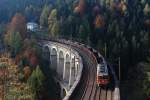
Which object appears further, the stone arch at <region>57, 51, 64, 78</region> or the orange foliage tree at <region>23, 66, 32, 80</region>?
the stone arch at <region>57, 51, 64, 78</region>

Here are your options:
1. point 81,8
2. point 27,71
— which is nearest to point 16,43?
point 27,71

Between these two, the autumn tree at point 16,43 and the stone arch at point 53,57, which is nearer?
the autumn tree at point 16,43

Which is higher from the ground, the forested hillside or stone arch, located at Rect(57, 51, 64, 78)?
the forested hillside

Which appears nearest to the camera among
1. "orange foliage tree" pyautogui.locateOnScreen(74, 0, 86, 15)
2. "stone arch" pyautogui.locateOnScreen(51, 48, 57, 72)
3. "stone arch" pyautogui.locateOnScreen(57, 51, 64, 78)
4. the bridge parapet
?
the bridge parapet

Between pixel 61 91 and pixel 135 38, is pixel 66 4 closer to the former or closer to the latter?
pixel 135 38

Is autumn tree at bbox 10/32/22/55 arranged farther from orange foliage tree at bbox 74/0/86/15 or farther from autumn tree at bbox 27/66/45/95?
orange foliage tree at bbox 74/0/86/15

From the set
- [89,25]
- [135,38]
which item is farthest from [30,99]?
[89,25]

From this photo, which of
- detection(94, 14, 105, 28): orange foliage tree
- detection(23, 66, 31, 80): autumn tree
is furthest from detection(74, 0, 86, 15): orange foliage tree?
detection(23, 66, 31, 80): autumn tree

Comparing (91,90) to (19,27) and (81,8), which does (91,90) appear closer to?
(19,27)

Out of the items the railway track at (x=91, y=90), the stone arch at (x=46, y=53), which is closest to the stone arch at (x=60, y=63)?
the stone arch at (x=46, y=53)

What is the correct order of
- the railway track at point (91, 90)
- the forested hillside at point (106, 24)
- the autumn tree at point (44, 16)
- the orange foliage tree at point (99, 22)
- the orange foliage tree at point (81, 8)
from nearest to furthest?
the railway track at point (91, 90), the forested hillside at point (106, 24), the orange foliage tree at point (99, 22), the orange foliage tree at point (81, 8), the autumn tree at point (44, 16)

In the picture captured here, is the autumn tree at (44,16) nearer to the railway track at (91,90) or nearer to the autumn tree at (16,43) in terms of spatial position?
the autumn tree at (16,43)
